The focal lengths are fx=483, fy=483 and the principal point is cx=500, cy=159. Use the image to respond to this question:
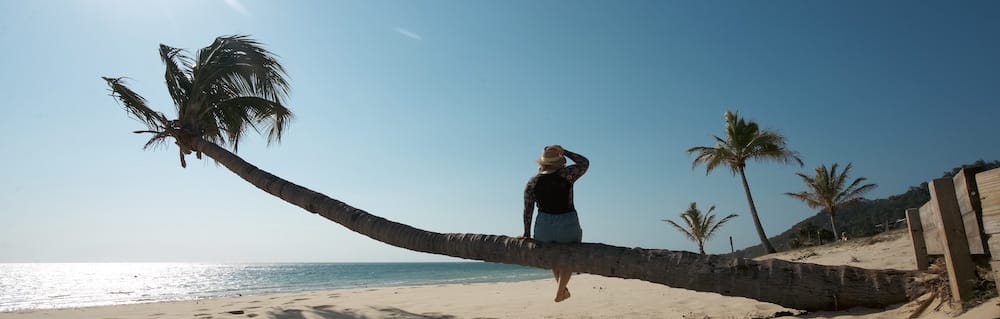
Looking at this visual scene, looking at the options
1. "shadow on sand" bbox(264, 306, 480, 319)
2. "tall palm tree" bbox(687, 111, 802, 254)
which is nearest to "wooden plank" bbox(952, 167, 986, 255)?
"shadow on sand" bbox(264, 306, 480, 319)

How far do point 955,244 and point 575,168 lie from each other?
283cm

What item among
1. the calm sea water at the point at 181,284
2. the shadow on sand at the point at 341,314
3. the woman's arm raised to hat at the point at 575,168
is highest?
the woman's arm raised to hat at the point at 575,168

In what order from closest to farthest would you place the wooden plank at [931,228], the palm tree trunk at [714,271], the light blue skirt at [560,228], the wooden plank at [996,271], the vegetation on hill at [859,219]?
1. the wooden plank at [996,271]
2. the wooden plank at [931,228]
3. the palm tree trunk at [714,271]
4. the light blue skirt at [560,228]
5. the vegetation on hill at [859,219]

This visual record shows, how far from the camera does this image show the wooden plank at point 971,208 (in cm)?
291

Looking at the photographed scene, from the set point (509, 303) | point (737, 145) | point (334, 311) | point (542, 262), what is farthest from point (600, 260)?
point (737, 145)

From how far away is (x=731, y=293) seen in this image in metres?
4.20

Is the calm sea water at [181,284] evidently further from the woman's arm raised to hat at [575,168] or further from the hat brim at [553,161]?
the woman's arm raised to hat at [575,168]

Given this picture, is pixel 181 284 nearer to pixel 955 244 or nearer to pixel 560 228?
pixel 560 228

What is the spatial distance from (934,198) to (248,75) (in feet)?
35.5

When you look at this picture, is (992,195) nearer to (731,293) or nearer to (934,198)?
(934,198)

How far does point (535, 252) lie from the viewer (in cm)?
472

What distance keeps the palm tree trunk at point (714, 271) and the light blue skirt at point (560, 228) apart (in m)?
0.08

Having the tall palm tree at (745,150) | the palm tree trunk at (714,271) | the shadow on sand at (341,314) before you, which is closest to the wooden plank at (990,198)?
the palm tree trunk at (714,271)

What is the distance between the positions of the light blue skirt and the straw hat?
1.59 ft
